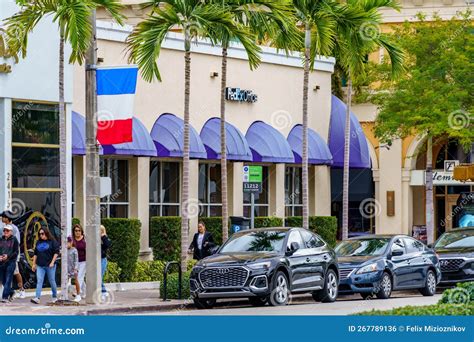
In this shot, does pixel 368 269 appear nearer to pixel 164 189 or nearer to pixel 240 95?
pixel 164 189

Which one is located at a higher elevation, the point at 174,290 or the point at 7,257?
the point at 7,257

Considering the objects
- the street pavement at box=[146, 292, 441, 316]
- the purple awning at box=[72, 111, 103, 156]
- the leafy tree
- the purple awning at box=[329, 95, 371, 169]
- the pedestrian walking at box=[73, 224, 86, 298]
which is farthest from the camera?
the purple awning at box=[329, 95, 371, 169]

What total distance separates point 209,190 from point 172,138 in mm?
3914

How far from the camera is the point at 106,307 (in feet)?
87.7

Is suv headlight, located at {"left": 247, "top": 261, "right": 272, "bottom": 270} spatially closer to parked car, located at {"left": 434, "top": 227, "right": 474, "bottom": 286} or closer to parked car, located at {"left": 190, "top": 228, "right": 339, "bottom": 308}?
parked car, located at {"left": 190, "top": 228, "right": 339, "bottom": 308}

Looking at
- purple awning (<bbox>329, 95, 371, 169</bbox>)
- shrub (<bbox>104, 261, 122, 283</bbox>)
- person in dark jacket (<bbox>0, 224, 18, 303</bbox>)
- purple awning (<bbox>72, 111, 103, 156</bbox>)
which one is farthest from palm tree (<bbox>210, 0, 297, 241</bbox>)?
purple awning (<bbox>329, 95, 371, 169</bbox>)

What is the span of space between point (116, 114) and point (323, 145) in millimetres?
18011

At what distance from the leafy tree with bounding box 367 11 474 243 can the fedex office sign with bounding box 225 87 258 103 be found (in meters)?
6.10

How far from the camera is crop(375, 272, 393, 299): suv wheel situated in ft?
100

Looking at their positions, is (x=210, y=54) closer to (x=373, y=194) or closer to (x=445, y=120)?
(x=445, y=120)

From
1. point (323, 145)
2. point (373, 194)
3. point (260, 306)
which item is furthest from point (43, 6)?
point (373, 194)

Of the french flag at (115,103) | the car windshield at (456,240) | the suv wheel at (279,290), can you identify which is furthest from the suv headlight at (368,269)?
the french flag at (115,103)

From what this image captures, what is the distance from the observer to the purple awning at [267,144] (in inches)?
1625

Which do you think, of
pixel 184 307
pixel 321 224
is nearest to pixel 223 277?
pixel 184 307
